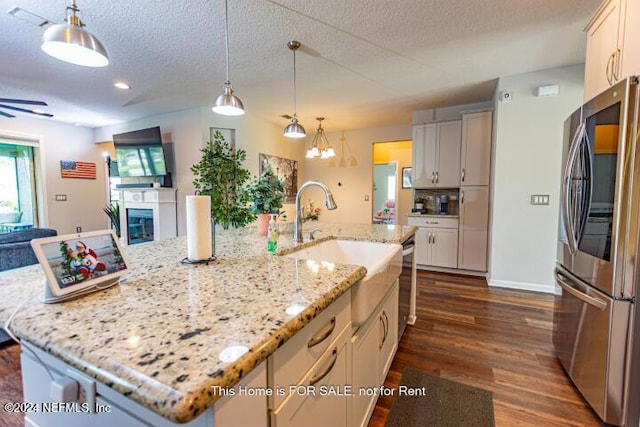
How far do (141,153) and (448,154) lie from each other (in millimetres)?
5079

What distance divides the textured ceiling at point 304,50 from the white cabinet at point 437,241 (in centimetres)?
181

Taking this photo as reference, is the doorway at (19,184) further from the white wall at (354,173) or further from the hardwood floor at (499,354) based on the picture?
the hardwood floor at (499,354)

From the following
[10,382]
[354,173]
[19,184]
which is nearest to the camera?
[10,382]

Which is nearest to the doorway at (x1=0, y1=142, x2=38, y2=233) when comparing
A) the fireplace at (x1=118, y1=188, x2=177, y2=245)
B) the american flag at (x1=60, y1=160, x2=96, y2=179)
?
the american flag at (x1=60, y1=160, x2=96, y2=179)

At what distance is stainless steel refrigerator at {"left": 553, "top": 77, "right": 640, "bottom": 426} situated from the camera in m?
1.32

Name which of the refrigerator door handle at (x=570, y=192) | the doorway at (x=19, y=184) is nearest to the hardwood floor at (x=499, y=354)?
the refrigerator door handle at (x=570, y=192)

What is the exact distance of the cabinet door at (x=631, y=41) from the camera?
1393 mm

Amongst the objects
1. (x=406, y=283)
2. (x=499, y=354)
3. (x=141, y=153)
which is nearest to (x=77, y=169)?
(x=141, y=153)

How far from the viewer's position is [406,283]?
2229 mm

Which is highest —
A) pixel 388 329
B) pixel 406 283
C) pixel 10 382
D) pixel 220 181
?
pixel 220 181

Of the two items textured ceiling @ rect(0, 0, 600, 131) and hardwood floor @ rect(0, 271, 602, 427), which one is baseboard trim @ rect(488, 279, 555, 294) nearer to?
hardwood floor @ rect(0, 271, 602, 427)

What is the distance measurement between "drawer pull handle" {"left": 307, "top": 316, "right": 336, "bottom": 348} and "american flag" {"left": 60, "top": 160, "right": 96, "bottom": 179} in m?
6.92

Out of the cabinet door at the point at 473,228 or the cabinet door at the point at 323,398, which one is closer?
the cabinet door at the point at 323,398

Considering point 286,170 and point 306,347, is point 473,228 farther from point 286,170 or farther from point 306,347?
point 306,347
